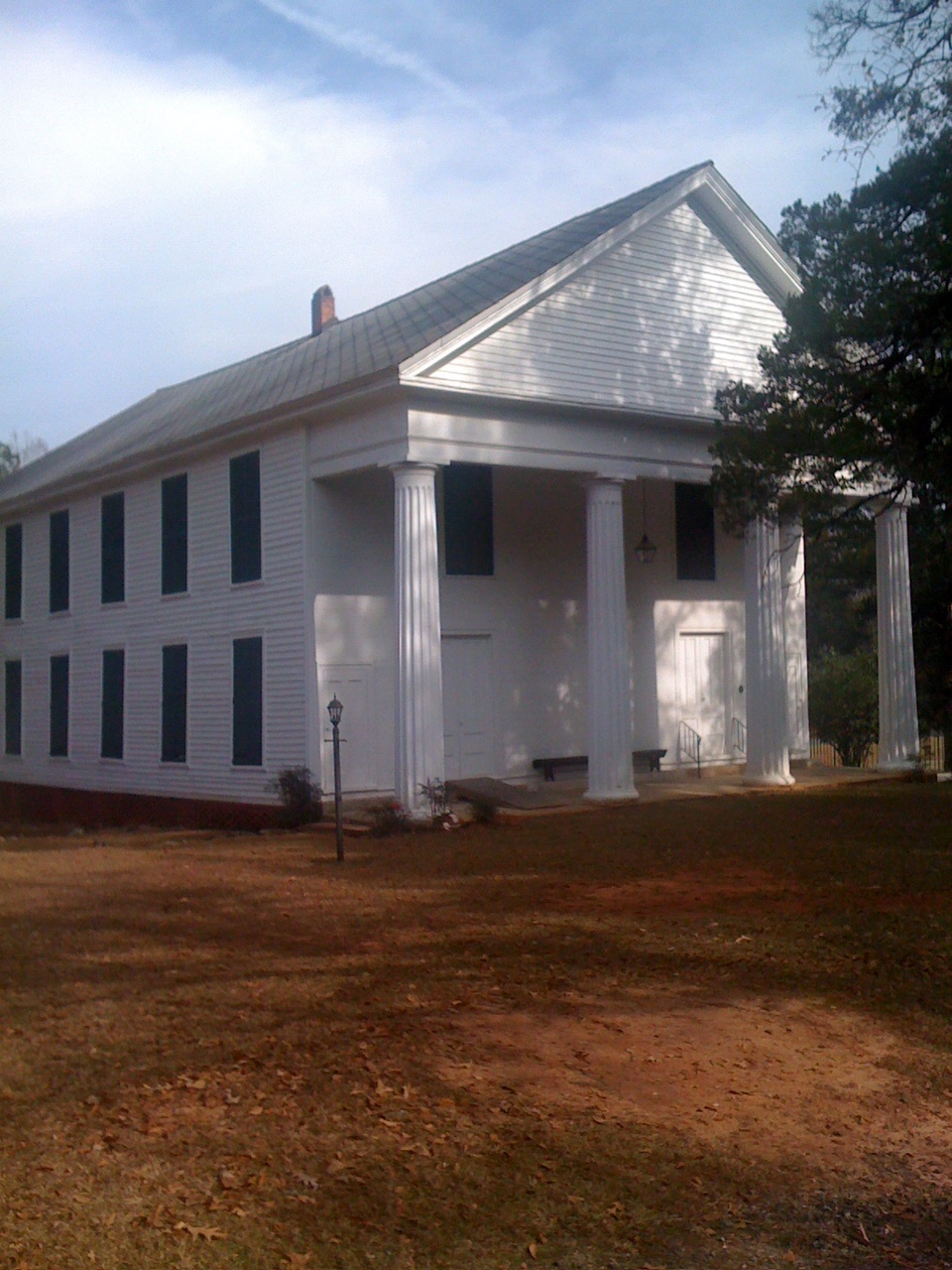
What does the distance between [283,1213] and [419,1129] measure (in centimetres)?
94

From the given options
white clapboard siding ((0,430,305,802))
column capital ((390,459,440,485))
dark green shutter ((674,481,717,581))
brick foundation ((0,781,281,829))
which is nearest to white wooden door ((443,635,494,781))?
white clapboard siding ((0,430,305,802))

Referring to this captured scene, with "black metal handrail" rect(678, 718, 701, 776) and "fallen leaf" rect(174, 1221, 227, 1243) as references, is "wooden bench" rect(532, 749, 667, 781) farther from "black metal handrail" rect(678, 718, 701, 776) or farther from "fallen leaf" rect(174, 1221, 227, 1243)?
"fallen leaf" rect(174, 1221, 227, 1243)

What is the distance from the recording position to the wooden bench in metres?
21.1

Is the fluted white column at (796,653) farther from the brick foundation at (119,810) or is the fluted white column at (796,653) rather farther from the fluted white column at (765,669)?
the brick foundation at (119,810)

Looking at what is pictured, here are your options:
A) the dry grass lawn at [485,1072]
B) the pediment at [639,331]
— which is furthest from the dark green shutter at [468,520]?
the dry grass lawn at [485,1072]

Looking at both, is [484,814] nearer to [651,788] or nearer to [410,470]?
[651,788]

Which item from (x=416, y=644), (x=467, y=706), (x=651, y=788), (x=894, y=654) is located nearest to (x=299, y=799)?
(x=416, y=644)

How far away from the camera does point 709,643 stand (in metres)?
23.7

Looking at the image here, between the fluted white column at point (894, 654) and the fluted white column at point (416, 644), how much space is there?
9263 mm

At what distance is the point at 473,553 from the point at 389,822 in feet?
18.5

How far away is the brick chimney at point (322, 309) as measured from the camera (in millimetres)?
26906

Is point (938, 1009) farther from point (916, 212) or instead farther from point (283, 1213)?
point (916, 212)

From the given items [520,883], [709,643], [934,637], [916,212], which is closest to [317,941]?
[520,883]

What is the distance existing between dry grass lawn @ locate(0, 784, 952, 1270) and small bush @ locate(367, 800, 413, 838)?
11.9ft
